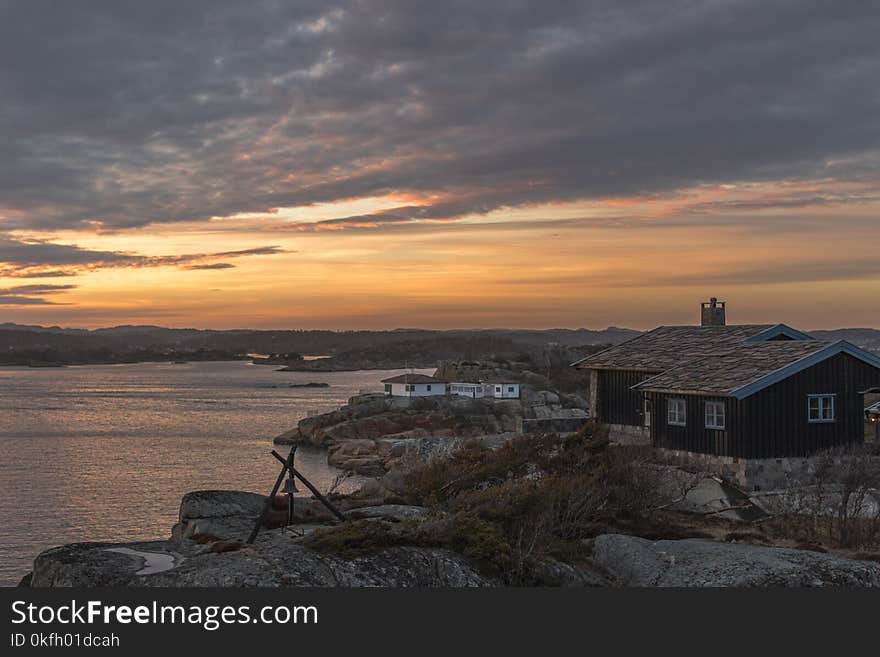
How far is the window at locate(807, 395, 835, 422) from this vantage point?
26.2m

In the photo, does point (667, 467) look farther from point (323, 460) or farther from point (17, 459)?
point (17, 459)

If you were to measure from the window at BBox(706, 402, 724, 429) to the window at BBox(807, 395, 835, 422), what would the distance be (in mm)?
2702

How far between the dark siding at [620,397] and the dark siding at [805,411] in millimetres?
5783

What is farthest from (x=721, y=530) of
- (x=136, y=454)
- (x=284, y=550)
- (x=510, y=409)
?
(x=510, y=409)

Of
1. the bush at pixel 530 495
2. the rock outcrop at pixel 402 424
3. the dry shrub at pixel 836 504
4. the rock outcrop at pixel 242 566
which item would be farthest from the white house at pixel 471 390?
→ the rock outcrop at pixel 242 566

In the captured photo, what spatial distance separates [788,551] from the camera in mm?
14133

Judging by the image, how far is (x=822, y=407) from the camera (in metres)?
26.5

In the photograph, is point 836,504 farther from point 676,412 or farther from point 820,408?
point 676,412

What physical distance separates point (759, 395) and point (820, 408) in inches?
97.9

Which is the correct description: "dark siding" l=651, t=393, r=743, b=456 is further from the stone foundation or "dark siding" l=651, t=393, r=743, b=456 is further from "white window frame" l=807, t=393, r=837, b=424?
"white window frame" l=807, t=393, r=837, b=424

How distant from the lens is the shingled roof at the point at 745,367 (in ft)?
83.7

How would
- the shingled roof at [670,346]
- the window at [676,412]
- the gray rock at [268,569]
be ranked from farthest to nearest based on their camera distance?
the shingled roof at [670,346], the window at [676,412], the gray rock at [268,569]

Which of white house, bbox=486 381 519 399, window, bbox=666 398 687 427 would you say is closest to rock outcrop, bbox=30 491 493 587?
window, bbox=666 398 687 427

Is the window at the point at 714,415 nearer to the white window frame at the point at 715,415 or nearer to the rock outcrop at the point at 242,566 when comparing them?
the white window frame at the point at 715,415
